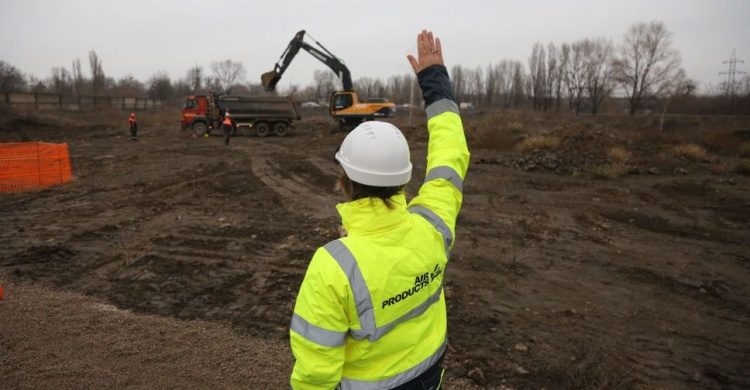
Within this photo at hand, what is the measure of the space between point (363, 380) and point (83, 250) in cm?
729

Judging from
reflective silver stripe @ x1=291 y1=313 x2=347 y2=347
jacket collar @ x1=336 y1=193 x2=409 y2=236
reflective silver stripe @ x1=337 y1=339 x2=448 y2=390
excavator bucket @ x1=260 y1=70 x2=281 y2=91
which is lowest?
reflective silver stripe @ x1=337 y1=339 x2=448 y2=390

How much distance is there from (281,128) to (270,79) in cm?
305

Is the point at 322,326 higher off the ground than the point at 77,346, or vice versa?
the point at 322,326

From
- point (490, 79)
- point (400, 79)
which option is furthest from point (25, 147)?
point (400, 79)

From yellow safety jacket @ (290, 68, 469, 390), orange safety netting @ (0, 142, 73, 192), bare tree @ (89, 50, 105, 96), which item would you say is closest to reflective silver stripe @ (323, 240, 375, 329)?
yellow safety jacket @ (290, 68, 469, 390)

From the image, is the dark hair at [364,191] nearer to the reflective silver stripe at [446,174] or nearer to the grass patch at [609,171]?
the reflective silver stripe at [446,174]

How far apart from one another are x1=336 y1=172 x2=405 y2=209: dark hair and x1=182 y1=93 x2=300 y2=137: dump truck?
25.5m

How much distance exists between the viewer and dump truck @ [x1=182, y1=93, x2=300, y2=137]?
26.1 m

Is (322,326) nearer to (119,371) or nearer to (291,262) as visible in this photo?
(119,371)

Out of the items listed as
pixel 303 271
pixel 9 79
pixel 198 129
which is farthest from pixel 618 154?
pixel 9 79

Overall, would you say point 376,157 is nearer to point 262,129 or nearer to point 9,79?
point 262,129

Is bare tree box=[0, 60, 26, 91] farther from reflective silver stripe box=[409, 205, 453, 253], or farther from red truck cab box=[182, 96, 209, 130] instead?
reflective silver stripe box=[409, 205, 453, 253]

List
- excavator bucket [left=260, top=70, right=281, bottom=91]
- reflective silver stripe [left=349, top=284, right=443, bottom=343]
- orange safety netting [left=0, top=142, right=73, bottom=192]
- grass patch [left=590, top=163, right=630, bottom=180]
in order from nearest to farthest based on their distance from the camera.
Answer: reflective silver stripe [left=349, top=284, right=443, bottom=343] < orange safety netting [left=0, top=142, right=73, bottom=192] < grass patch [left=590, top=163, right=630, bottom=180] < excavator bucket [left=260, top=70, right=281, bottom=91]

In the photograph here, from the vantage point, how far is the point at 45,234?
8133 millimetres
